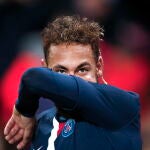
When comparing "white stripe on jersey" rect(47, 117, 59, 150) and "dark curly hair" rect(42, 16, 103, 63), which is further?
"dark curly hair" rect(42, 16, 103, 63)

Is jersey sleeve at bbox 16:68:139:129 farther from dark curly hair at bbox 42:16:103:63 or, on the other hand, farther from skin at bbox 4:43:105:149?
dark curly hair at bbox 42:16:103:63

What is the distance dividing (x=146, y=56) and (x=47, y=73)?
2.84 metres

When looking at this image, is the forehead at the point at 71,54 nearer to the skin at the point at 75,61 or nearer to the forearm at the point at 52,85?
the skin at the point at 75,61

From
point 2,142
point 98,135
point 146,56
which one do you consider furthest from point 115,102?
point 146,56

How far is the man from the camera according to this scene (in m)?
1.87

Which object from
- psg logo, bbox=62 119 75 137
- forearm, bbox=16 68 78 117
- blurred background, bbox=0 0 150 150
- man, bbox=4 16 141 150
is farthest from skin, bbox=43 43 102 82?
blurred background, bbox=0 0 150 150

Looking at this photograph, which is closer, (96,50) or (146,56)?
(96,50)

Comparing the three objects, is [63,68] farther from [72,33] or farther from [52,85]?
[52,85]

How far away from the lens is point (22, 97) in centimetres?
196

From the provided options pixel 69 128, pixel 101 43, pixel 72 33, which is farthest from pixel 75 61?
pixel 101 43

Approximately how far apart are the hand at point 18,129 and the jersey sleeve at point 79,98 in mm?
31

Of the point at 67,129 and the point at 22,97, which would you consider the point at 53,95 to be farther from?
the point at 67,129

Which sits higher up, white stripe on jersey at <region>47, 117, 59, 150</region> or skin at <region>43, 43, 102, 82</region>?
skin at <region>43, 43, 102, 82</region>

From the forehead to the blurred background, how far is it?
81.8 inches
